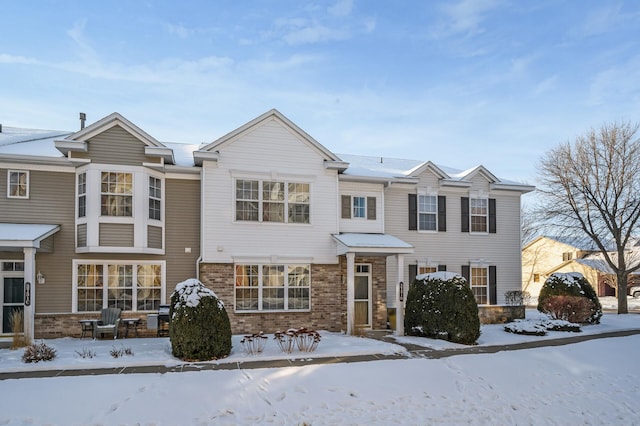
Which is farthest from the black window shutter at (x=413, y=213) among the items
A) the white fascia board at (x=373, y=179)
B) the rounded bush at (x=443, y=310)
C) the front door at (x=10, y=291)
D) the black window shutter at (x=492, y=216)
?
the front door at (x=10, y=291)

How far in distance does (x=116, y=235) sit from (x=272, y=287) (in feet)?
17.2

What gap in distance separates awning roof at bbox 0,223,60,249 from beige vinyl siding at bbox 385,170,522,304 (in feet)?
38.1

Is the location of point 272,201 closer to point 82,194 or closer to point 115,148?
point 115,148

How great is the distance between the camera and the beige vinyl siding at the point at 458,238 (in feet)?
66.4

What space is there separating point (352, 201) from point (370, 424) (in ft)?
36.2

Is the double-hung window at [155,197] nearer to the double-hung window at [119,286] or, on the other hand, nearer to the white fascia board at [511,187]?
the double-hung window at [119,286]

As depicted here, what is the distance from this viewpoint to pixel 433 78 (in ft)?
63.7

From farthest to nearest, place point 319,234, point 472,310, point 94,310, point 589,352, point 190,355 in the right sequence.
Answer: point 319,234
point 94,310
point 472,310
point 589,352
point 190,355

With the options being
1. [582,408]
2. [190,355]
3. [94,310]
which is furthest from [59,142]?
[582,408]

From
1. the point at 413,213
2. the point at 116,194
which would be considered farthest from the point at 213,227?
the point at 413,213

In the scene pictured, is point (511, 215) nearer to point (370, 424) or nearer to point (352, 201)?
point (352, 201)

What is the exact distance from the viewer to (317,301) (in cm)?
1803

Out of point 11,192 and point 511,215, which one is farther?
point 511,215

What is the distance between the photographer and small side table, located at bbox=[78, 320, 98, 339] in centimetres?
1555
